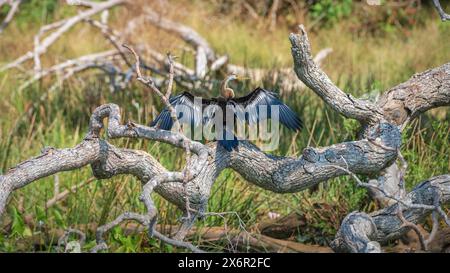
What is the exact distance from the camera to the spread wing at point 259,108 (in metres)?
3.75

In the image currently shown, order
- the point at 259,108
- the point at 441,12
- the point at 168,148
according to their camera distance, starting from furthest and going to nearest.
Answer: the point at 168,148, the point at 259,108, the point at 441,12

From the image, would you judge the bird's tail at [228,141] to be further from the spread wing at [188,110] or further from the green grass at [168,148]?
the green grass at [168,148]

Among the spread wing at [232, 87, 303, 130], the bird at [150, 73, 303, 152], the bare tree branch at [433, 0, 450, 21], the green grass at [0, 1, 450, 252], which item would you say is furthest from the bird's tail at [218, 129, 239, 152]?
the bare tree branch at [433, 0, 450, 21]

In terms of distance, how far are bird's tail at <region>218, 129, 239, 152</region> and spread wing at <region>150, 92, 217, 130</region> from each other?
19 cm

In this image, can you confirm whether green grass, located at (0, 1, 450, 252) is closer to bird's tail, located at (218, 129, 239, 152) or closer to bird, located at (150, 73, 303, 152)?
bird's tail, located at (218, 129, 239, 152)

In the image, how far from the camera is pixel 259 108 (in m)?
3.77

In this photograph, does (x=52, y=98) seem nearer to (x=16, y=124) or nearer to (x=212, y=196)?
(x=16, y=124)

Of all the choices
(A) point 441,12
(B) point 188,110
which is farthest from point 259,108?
(A) point 441,12

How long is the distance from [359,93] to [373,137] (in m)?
2.23

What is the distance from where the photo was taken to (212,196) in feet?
15.7

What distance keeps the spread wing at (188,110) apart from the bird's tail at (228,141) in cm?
19

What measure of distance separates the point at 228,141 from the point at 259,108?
0.74 ft

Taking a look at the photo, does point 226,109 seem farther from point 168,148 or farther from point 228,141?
point 168,148

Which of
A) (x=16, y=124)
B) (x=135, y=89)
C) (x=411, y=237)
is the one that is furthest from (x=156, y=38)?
(x=411, y=237)
